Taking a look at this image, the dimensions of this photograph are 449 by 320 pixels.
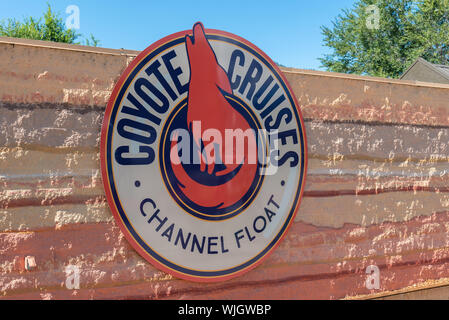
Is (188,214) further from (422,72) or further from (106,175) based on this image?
(422,72)

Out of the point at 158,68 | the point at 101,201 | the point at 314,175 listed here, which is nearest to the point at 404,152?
the point at 314,175

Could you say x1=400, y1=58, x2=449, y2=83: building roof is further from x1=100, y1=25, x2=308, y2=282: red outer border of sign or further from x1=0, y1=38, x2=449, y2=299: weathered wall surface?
x1=100, y1=25, x2=308, y2=282: red outer border of sign

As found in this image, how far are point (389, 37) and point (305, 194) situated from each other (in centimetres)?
2642

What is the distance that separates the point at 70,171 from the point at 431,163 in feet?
11.0

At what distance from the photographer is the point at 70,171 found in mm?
2682

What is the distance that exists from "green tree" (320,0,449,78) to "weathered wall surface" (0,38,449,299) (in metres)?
22.5

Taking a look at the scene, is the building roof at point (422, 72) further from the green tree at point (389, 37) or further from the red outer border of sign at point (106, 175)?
the red outer border of sign at point (106, 175)

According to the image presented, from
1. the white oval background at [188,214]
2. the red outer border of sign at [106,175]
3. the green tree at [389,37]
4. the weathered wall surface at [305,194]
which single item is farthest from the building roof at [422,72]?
the red outer border of sign at [106,175]

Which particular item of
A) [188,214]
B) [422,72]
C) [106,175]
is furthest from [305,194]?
[422,72]

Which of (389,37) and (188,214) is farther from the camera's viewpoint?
(389,37)

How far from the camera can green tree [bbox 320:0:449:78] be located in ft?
79.0

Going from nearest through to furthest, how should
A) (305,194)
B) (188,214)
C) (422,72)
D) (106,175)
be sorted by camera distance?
(106,175) < (188,214) < (305,194) < (422,72)

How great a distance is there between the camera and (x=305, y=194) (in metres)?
3.46
